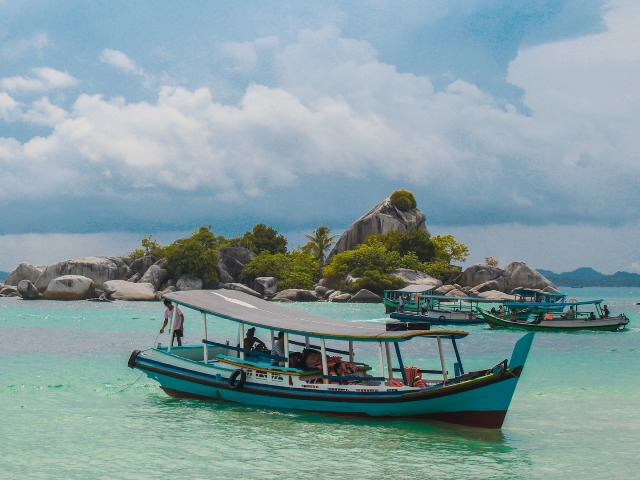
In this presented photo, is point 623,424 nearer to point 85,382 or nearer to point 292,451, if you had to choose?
point 292,451

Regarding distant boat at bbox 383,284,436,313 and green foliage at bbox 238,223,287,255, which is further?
green foliage at bbox 238,223,287,255

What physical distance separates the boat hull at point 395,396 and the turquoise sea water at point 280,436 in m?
0.22

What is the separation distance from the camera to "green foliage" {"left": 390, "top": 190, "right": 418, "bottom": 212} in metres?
93.3

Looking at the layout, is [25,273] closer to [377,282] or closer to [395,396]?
[377,282]

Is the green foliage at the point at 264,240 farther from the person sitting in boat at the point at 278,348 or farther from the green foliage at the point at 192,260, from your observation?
the person sitting in boat at the point at 278,348

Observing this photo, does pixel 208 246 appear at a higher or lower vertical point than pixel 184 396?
higher

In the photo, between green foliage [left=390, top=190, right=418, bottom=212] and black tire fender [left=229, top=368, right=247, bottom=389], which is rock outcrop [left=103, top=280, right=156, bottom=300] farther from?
black tire fender [left=229, top=368, right=247, bottom=389]

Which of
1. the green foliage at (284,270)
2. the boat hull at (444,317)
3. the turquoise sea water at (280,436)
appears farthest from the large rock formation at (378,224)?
the turquoise sea water at (280,436)

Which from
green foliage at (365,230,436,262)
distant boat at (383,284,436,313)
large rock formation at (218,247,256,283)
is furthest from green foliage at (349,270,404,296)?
large rock formation at (218,247,256,283)

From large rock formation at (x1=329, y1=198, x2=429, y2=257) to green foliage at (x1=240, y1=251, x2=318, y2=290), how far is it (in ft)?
17.6

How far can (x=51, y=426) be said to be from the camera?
1462 cm

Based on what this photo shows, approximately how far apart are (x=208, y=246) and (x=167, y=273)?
1222 cm

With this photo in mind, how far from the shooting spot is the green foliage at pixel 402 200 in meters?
93.3

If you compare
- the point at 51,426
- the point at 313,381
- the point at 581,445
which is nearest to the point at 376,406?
the point at 313,381
